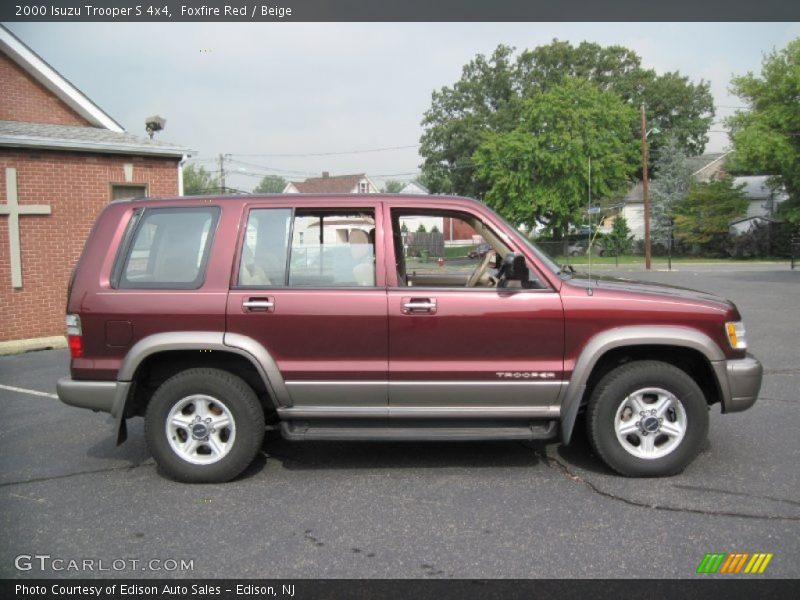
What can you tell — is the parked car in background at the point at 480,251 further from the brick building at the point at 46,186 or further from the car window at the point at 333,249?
the brick building at the point at 46,186

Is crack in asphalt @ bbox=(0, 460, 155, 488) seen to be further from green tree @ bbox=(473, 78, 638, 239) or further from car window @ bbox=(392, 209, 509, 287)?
green tree @ bbox=(473, 78, 638, 239)

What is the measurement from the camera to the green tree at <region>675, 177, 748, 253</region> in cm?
4338

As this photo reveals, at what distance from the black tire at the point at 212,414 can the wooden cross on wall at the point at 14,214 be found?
29.2 feet

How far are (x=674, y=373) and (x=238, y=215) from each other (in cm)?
314

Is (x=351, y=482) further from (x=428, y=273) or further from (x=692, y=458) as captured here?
(x=692, y=458)

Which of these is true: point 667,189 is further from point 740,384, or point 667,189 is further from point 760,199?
point 740,384

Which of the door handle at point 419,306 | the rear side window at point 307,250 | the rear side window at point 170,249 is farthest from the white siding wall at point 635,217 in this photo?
the rear side window at point 170,249

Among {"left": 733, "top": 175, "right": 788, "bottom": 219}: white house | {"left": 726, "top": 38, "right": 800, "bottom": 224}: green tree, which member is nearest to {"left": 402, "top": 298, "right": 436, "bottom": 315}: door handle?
{"left": 726, "top": 38, "right": 800, "bottom": 224}: green tree

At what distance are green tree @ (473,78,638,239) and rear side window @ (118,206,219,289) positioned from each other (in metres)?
42.8

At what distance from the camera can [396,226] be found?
483 centimetres

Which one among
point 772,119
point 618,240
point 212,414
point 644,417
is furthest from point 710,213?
point 212,414

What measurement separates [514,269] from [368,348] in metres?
1.09

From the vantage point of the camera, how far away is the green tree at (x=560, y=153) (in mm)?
45938

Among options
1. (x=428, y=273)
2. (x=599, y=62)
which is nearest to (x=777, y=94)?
(x=599, y=62)
